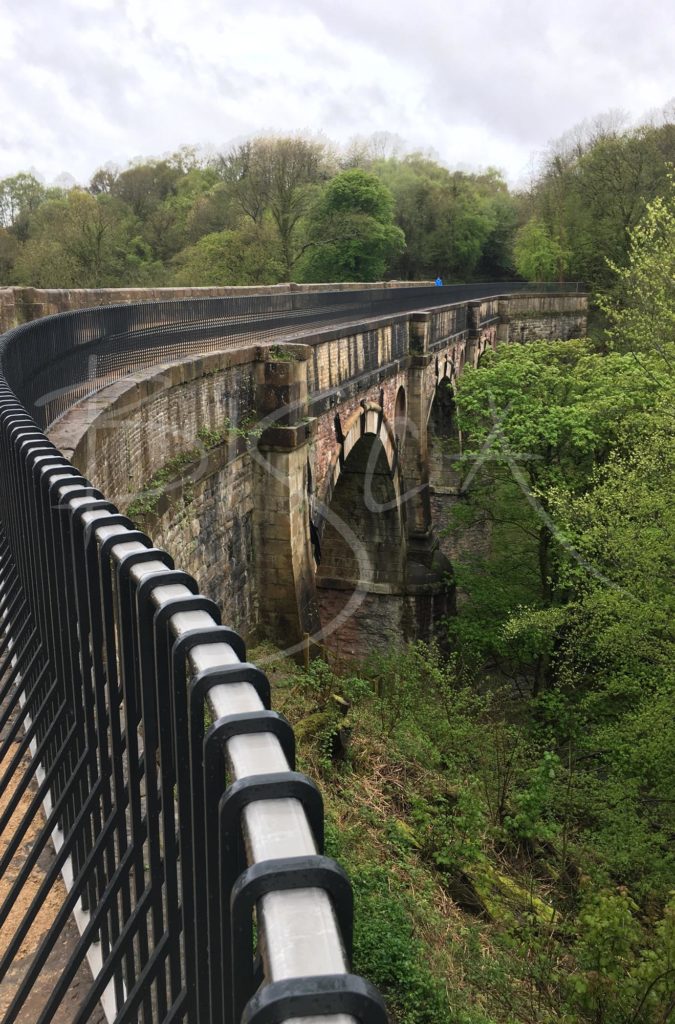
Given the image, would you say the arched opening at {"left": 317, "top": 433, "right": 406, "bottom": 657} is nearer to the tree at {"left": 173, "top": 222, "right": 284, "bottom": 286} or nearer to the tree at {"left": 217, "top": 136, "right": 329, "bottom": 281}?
the tree at {"left": 173, "top": 222, "right": 284, "bottom": 286}

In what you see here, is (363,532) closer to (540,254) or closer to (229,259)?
(229,259)

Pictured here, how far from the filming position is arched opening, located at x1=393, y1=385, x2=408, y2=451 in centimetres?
1942

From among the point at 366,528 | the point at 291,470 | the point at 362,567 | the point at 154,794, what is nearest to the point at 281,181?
the point at 366,528

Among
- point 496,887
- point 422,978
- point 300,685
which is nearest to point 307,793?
point 422,978

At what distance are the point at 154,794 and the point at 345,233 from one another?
49979mm

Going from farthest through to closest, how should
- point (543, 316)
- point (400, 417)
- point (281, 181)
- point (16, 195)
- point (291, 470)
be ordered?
point (16, 195)
point (281, 181)
point (543, 316)
point (400, 417)
point (291, 470)

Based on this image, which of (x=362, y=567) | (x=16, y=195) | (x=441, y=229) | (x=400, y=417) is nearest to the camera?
(x=400, y=417)

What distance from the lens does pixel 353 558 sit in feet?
68.7

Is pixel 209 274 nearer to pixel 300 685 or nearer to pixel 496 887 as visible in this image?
pixel 300 685

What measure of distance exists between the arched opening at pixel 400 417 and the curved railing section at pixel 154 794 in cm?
1576

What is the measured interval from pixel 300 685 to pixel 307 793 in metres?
9.39

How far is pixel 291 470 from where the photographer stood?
10906 millimetres

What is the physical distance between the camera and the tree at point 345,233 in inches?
1927

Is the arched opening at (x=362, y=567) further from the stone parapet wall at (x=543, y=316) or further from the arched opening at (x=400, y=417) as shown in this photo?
the stone parapet wall at (x=543, y=316)
